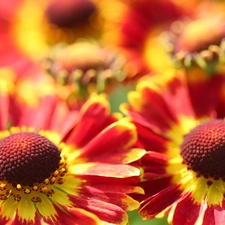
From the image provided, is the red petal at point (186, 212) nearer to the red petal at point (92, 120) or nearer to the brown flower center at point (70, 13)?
the red petal at point (92, 120)

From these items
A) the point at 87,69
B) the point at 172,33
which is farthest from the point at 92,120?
the point at 172,33

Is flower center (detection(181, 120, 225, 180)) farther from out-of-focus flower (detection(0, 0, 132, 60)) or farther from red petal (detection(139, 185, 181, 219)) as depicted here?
out-of-focus flower (detection(0, 0, 132, 60))

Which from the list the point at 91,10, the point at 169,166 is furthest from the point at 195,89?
the point at 91,10

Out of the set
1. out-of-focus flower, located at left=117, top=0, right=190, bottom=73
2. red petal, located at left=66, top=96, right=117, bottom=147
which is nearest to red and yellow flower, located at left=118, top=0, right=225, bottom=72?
out-of-focus flower, located at left=117, top=0, right=190, bottom=73

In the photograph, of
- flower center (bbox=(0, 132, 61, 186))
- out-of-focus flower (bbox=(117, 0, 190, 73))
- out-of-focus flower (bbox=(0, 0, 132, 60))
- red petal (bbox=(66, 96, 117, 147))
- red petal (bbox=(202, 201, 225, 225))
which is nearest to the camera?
red petal (bbox=(202, 201, 225, 225))

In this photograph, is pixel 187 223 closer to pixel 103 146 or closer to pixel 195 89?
pixel 103 146

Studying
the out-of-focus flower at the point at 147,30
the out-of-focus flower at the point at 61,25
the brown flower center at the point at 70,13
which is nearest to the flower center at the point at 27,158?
the out-of-focus flower at the point at 147,30
